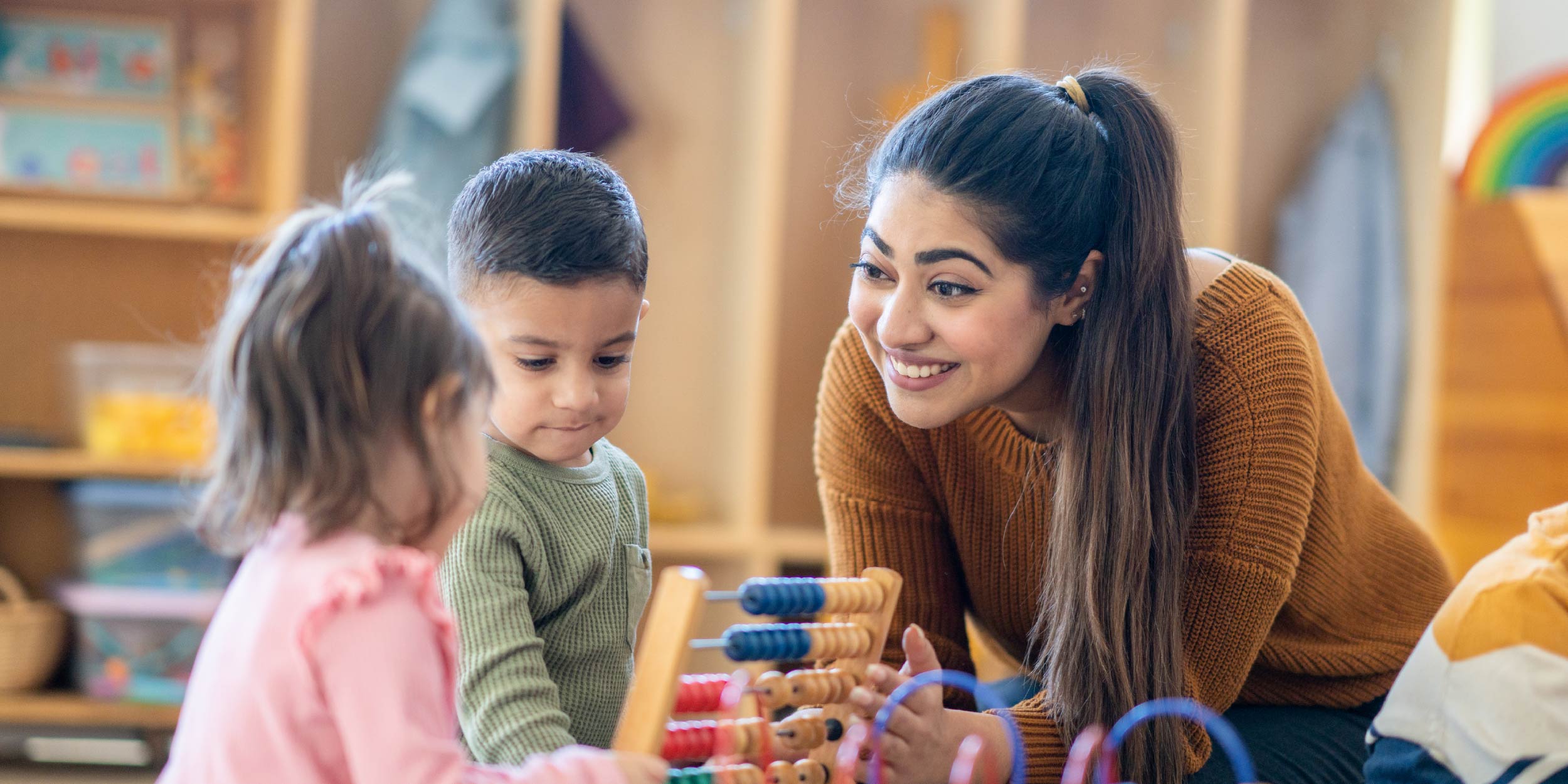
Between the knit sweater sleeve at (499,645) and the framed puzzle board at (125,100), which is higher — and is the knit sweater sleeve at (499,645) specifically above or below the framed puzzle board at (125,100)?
below

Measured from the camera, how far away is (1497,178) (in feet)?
9.42

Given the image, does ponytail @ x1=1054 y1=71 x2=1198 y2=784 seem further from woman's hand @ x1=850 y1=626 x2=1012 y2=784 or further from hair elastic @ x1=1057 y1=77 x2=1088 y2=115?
woman's hand @ x1=850 y1=626 x2=1012 y2=784

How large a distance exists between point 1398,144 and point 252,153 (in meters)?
2.49

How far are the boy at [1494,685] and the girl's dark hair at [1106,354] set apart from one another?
200mm

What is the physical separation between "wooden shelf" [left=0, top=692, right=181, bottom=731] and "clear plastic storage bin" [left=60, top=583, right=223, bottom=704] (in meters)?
0.02

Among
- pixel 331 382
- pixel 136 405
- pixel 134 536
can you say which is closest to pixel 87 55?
pixel 136 405

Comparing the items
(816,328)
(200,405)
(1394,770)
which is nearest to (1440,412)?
(816,328)

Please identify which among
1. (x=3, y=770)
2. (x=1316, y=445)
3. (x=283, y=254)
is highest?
(x=283, y=254)

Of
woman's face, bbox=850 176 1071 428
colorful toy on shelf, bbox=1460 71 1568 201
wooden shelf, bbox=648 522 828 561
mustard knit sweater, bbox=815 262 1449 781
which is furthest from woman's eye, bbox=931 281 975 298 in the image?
colorful toy on shelf, bbox=1460 71 1568 201

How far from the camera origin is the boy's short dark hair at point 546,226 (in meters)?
1.09

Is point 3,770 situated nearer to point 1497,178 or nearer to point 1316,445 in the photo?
point 1316,445

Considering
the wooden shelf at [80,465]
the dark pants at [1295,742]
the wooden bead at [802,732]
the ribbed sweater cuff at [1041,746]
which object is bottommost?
the wooden shelf at [80,465]

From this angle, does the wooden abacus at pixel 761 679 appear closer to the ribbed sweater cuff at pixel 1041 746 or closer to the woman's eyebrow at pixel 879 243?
the ribbed sweater cuff at pixel 1041 746

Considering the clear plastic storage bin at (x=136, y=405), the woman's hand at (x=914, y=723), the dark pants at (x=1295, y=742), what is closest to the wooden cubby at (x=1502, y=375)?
the dark pants at (x=1295, y=742)
